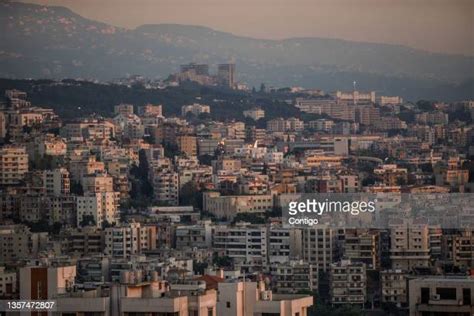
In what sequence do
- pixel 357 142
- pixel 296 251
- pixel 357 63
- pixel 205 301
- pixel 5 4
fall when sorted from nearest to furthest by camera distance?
pixel 205 301 < pixel 296 251 < pixel 5 4 < pixel 357 63 < pixel 357 142

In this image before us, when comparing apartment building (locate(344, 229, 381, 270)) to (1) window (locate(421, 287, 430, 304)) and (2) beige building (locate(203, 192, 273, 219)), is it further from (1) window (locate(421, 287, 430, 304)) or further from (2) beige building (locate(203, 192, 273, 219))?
(1) window (locate(421, 287, 430, 304))

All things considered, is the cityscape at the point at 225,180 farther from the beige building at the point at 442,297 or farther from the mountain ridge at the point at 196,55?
the beige building at the point at 442,297

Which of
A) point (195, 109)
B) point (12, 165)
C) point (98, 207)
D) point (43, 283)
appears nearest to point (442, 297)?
point (43, 283)

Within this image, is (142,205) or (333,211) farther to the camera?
(142,205)

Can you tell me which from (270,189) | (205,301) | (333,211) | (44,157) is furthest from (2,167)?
(205,301)

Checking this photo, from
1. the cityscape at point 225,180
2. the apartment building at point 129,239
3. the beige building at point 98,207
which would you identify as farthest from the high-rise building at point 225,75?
the apartment building at point 129,239

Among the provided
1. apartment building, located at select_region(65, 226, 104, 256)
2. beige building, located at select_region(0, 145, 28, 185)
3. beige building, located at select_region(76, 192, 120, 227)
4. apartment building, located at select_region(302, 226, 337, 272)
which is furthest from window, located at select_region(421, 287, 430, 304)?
beige building, located at select_region(0, 145, 28, 185)

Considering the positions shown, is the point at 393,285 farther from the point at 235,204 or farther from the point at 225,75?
the point at 225,75

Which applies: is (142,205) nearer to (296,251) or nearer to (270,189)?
(270,189)
